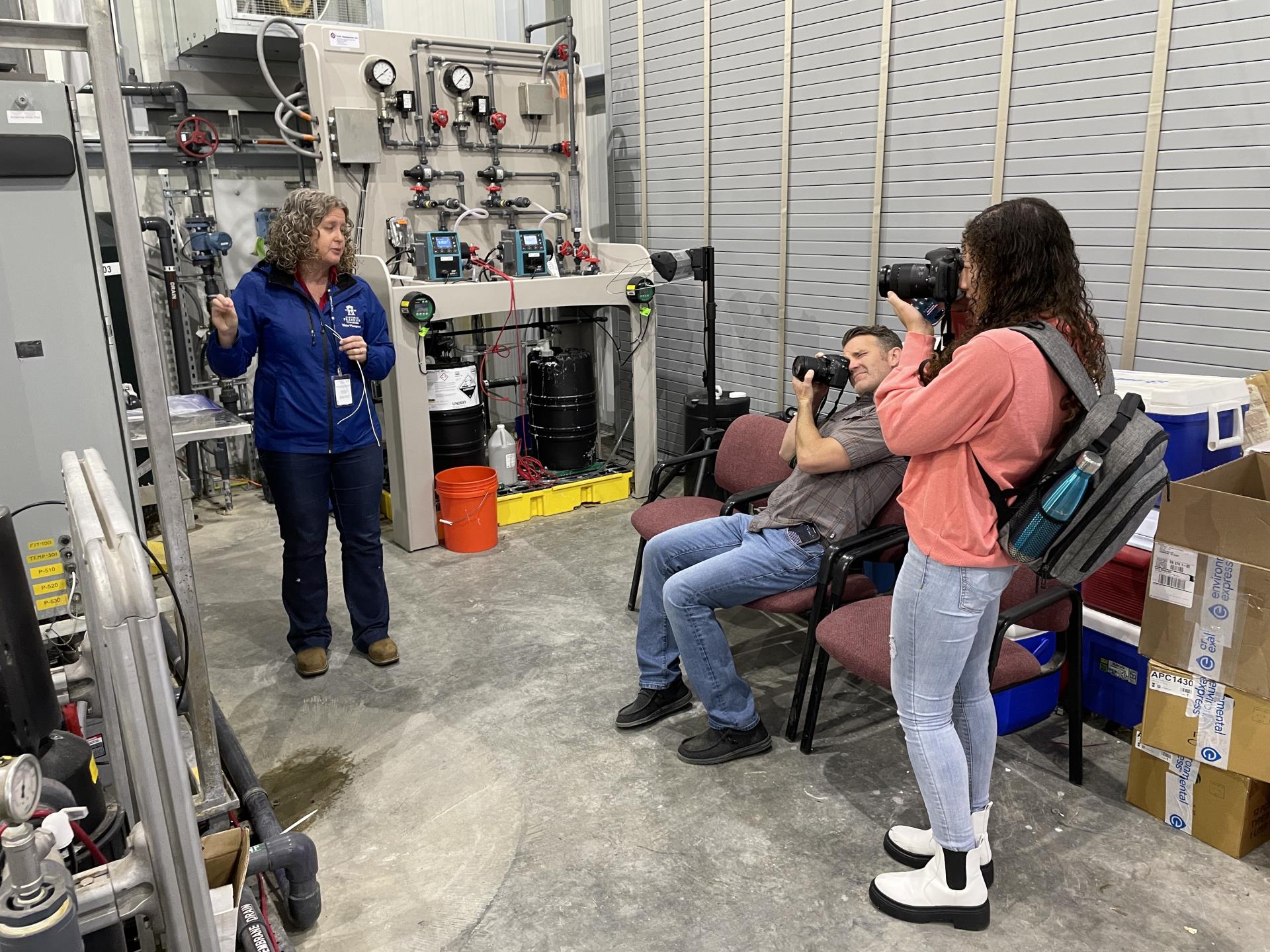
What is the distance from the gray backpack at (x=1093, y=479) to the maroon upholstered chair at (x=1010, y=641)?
44 centimetres

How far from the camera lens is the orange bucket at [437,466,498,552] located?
412 cm

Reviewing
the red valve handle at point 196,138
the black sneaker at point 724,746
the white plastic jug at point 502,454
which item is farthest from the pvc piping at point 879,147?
the red valve handle at point 196,138

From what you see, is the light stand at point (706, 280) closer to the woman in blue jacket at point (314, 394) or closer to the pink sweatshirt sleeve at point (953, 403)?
the woman in blue jacket at point (314, 394)

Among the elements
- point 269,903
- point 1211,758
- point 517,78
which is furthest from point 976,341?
point 517,78

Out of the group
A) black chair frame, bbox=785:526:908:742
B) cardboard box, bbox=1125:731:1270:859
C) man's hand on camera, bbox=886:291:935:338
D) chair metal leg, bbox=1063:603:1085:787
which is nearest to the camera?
man's hand on camera, bbox=886:291:935:338

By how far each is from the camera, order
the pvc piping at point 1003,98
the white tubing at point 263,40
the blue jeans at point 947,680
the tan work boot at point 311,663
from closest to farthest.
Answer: the blue jeans at point 947,680 → the tan work boot at point 311,663 → the pvc piping at point 1003,98 → the white tubing at point 263,40

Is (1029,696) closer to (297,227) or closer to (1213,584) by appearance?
(1213,584)

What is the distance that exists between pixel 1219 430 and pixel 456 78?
366 centimetres

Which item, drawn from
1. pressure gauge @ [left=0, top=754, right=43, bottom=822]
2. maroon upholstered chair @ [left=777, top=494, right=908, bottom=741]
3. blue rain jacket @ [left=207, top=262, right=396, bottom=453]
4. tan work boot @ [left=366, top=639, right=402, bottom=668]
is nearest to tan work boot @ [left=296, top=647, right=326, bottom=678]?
tan work boot @ [left=366, top=639, right=402, bottom=668]

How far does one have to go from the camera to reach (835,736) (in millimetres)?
2717

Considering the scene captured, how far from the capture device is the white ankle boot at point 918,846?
2.06 m

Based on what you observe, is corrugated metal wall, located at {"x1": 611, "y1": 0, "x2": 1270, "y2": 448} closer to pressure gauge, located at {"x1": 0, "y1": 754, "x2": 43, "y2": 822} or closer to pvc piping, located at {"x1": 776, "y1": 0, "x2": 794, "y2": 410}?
pvc piping, located at {"x1": 776, "y1": 0, "x2": 794, "y2": 410}

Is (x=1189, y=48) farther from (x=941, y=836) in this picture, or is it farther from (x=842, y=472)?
(x=941, y=836)

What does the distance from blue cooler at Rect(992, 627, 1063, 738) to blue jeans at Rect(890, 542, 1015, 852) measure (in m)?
0.65
